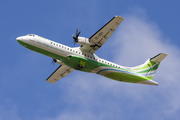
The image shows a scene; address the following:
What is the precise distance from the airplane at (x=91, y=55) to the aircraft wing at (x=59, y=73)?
172 millimetres

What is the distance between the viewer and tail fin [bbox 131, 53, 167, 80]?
3180 cm

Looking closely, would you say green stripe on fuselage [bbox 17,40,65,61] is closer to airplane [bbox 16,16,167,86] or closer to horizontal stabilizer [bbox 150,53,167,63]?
airplane [bbox 16,16,167,86]

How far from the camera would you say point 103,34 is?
92.6 feet

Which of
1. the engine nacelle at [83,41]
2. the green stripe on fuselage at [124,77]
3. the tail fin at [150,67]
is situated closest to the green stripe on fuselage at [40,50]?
the engine nacelle at [83,41]

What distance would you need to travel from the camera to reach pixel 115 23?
27281 millimetres

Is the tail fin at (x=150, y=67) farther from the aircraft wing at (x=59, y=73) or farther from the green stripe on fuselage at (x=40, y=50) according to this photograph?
the green stripe on fuselage at (x=40, y=50)

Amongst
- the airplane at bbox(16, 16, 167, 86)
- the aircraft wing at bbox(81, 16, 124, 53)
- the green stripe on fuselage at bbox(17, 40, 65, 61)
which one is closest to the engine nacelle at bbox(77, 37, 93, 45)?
the airplane at bbox(16, 16, 167, 86)

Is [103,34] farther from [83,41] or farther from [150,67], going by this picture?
[150,67]

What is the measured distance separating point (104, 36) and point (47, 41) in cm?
569

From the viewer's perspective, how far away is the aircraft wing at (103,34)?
1068 inches

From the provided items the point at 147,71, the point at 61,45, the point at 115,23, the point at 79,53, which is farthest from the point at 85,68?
the point at 147,71

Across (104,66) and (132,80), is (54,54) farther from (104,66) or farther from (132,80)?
(132,80)

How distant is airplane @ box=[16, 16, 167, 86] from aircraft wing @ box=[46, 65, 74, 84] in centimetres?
17

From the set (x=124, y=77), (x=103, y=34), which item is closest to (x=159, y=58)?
(x=124, y=77)
